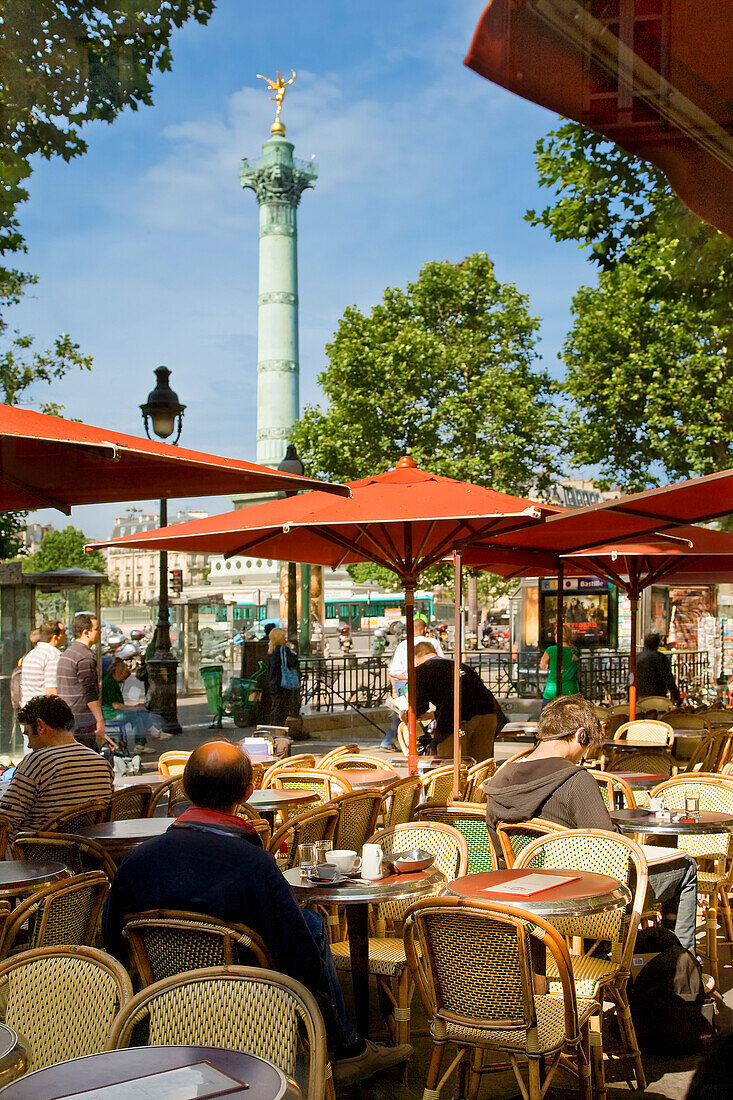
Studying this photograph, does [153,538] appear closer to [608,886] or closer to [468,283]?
[608,886]

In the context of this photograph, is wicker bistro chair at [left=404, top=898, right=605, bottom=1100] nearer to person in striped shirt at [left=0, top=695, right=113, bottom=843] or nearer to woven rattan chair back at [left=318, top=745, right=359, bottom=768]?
person in striped shirt at [left=0, top=695, right=113, bottom=843]

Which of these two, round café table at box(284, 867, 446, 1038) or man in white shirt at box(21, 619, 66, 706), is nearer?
round café table at box(284, 867, 446, 1038)

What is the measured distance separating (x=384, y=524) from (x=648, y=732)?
3.45 m

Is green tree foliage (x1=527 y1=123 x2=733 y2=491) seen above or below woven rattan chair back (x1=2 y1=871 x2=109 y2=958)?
above

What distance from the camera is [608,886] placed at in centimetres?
383

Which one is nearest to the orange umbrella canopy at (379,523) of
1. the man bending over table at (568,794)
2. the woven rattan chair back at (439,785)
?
the woven rattan chair back at (439,785)

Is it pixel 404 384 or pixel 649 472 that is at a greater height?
pixel 404 384

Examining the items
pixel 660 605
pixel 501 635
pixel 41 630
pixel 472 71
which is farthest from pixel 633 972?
pixel 501 635

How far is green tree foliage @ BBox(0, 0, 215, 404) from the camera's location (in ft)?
30.9

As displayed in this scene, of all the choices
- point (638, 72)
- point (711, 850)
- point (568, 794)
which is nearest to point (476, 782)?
point (711, 850)

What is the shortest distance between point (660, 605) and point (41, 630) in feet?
51.1

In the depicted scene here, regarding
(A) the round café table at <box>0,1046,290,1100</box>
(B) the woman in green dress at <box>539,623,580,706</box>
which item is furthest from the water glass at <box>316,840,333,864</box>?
(B) the woman in green dress at <box>539,623,580,706</box>

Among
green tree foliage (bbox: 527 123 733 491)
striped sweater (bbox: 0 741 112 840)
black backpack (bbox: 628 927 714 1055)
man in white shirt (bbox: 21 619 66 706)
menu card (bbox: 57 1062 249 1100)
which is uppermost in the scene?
green tree foliage (bbox: 527 123 733 491)

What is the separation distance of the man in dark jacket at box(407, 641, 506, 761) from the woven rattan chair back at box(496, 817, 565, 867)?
417 cm
